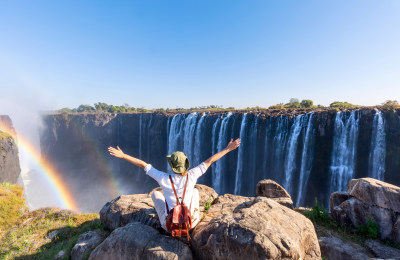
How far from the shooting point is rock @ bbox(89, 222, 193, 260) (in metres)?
3.00

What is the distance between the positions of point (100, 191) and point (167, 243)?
48288 mm

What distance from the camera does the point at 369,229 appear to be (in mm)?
5578

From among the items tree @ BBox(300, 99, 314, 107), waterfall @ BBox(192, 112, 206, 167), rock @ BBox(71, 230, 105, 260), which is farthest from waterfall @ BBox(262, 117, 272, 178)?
rock @ BBox(71, 230, 105, 260)

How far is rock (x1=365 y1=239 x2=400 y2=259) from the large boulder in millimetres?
451

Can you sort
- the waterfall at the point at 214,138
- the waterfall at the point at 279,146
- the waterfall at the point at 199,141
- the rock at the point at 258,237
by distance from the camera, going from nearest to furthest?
1. the rock at the point at 258,237
2. the waterfall at the point at 279,146
3. the waterfall at the point at 214,138
4. the waterfall at the point at 199,141

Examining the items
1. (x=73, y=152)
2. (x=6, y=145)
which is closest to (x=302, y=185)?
(x=6, y=145)

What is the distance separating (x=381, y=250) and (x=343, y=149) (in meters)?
15.3

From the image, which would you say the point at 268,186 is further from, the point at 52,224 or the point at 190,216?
the point at 52,224

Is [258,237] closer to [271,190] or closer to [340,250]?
[340,250]

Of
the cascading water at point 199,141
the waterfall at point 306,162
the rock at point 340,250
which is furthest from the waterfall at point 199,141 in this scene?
the rock at point 340,250

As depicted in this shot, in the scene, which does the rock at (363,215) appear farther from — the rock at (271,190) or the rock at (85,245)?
the rock at (85,245)

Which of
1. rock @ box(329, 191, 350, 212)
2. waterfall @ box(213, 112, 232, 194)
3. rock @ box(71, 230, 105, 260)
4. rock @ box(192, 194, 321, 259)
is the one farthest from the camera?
waterfall @ box(213, 112, 232, 194)

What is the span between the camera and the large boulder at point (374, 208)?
5418 mm

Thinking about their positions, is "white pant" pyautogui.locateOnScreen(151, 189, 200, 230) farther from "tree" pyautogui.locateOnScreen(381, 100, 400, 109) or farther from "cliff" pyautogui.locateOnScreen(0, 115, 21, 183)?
"cliff" pyautogui.locateOnScreen(0, 115, 21, 183)
